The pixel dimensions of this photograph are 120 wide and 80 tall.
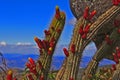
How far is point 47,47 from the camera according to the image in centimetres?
630

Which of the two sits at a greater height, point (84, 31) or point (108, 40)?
point (108, 40)

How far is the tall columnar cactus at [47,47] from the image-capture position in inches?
246

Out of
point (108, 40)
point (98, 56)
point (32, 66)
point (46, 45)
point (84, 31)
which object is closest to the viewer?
point (32, 66)

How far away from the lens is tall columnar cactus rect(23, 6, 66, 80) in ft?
20.5

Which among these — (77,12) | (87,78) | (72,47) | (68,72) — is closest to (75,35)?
(72,47)

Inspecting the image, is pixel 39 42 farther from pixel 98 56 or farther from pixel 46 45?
pixel 98 56

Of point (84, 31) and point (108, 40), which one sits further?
point (108, 40)

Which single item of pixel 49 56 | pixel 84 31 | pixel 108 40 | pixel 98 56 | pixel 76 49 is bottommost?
pixel 49 56

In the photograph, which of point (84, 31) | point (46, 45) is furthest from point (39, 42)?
point (84, 31)

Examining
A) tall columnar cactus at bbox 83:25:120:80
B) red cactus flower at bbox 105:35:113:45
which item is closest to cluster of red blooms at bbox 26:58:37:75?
tall columnar cactus at bbox 83:25:120:80

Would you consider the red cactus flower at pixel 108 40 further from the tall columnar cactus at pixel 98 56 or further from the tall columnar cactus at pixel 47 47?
the tall columnar cactus at pixel 47 47

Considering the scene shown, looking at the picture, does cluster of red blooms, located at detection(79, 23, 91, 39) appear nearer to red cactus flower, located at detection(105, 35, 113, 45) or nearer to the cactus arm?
the cactus arm

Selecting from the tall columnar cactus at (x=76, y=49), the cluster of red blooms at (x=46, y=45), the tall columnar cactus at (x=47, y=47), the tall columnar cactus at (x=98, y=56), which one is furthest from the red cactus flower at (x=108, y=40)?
the cluster of red blooms at (x=46, y=45)

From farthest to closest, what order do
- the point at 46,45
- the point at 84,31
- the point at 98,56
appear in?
the point at 98,56 < the point at 84,31 < the point at 46,45
